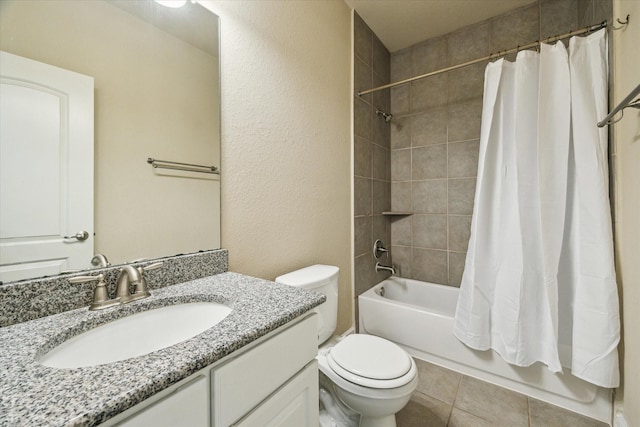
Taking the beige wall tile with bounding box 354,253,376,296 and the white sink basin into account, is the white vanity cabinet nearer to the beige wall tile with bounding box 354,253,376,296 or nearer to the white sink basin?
the white sink basin

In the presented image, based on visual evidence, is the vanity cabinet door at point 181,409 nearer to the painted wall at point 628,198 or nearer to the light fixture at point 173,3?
the light fixture at point 173,3

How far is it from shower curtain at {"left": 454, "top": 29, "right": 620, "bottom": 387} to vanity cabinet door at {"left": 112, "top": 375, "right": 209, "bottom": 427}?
62.2 inches

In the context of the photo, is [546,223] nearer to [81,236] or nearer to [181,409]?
[181,409]

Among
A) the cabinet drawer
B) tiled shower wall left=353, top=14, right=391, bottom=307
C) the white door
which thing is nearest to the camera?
the cabinet drawer

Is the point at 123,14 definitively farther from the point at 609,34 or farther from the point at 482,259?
the point at 609,34

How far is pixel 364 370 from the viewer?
1056 millimetres

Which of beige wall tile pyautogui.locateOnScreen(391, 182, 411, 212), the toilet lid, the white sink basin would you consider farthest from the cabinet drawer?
beige wall tile pyautogui.locateOnScreen(391, 182, 411, 212)

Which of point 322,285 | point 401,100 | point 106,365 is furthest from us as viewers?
point 401,100

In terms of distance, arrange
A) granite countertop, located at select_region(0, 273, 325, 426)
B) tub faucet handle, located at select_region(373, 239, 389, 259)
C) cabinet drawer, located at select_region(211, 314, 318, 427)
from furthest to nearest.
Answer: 1. tub faucet handle, located at select_region(373, 239, 389, 259)
2. cabinet drawer, located at select_region(211, 314, 318, 427)
3. granite countertop, located at select_region(0, 273, 325, 426)

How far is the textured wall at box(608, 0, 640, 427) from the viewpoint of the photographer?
1017 millimetres

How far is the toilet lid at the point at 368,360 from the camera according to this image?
103 cm

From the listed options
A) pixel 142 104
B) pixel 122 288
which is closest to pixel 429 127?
pixel 142 104

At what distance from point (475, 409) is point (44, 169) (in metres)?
2.11

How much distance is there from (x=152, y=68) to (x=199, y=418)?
3.55ft
